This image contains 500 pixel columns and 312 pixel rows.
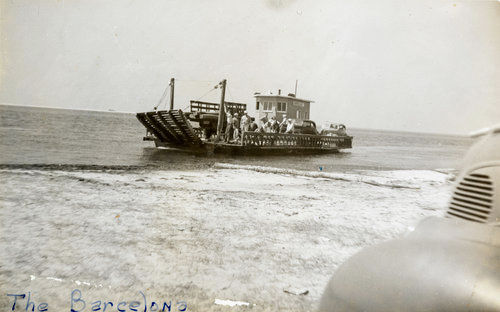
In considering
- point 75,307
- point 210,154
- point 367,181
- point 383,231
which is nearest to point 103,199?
point 75,307

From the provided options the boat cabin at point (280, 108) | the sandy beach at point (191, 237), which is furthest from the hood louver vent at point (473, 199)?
the boat cabin at point (280, 108)

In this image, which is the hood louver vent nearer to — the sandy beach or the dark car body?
the dark car body

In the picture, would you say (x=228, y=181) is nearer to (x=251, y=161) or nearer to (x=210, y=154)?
(x=251, y=161)

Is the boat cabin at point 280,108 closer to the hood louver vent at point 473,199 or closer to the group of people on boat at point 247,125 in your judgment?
the group of people on boat at point 247,125

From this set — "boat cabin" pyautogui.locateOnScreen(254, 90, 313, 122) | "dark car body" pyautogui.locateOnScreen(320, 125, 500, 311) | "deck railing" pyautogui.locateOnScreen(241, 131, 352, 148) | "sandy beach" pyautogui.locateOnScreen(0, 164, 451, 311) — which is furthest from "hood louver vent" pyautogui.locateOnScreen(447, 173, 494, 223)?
"boat cabin" pyautogui.locateOnScreen(254, 90, 313, 122)

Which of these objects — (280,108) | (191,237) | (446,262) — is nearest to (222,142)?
(191,237)

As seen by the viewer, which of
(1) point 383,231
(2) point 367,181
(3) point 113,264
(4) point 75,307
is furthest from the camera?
(2) point 367,181
